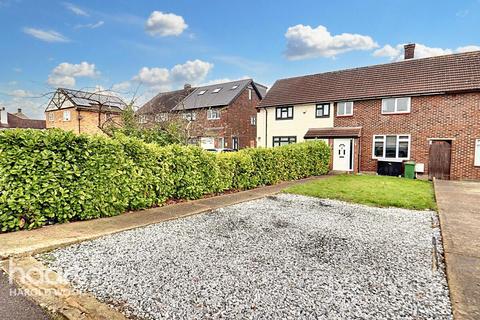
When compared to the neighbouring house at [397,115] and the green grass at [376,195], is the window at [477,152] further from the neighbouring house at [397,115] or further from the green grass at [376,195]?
the green grass at [376,195]

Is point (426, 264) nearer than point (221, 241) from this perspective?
Yes

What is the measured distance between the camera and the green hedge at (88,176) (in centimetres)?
507

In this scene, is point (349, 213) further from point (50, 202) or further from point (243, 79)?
point (243, 79)

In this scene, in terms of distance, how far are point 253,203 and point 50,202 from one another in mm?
5144

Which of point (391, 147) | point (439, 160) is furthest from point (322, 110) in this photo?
point (439, 160)

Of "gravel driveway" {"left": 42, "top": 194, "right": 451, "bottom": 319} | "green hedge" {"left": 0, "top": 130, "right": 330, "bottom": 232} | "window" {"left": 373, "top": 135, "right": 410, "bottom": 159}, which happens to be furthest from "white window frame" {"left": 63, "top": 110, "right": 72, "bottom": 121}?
"gravel driveway" {"left": 42, "top": 194, "right": 451, "bottom": 319}

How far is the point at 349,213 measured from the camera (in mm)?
7262

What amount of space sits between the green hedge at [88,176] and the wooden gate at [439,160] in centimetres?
1279

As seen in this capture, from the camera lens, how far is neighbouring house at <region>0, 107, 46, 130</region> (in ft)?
136

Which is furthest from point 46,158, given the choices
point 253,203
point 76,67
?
point 76,67

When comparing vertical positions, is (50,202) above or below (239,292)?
above

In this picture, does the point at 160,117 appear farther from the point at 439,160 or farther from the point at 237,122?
the point at 237,122

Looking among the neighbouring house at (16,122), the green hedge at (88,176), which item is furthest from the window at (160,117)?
the neighbouring house at (16,122)

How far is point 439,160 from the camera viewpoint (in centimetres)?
1543
